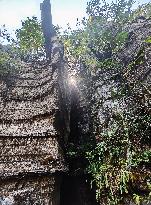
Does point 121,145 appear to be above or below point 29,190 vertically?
above

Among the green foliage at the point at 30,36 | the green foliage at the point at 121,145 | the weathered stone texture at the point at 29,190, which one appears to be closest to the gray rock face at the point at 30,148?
the weathered stone texture at the point at 29,190

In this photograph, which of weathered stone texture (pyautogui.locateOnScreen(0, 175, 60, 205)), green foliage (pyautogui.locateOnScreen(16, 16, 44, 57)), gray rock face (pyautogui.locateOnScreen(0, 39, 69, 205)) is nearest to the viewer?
weathered stone texture (pyautogui.locateOnScreen(0, 175, 60, 205))

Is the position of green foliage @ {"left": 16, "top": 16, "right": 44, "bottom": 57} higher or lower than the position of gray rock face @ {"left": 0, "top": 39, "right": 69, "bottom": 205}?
higher

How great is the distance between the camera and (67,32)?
1573 cm

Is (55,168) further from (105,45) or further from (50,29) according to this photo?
(50,29)

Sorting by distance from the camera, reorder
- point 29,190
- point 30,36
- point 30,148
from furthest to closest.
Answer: point 30,36, point 30,148, point 29,190

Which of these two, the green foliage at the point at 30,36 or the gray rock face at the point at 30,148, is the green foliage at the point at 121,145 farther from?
the green foliage at the point at 30,36

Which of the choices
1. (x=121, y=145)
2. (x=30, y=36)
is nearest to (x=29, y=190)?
(x=121, y=145)

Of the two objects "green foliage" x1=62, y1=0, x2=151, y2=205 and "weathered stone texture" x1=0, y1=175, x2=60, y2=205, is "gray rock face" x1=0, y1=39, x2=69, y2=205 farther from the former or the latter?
"green foliage" x1=62, y1=0, x2=151, y2=205

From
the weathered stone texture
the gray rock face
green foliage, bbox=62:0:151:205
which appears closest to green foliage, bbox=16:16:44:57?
green foliage, bbox=62:0:151:205

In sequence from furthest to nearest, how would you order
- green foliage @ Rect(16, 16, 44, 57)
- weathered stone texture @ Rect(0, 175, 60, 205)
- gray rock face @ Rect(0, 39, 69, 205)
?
green foliage @ Rect(16, 16, 44, 57) → gray rock face @ Rect(0, 39, 69, 205) → weathered stone texture @ Rect(0, 175, 60, 205)

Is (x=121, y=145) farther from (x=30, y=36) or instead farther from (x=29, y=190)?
(x=30, y=36)

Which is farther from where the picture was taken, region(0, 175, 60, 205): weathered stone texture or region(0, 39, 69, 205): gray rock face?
region(0, 39, 69, 205): gray rock face

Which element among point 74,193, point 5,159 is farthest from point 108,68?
point 5,159
